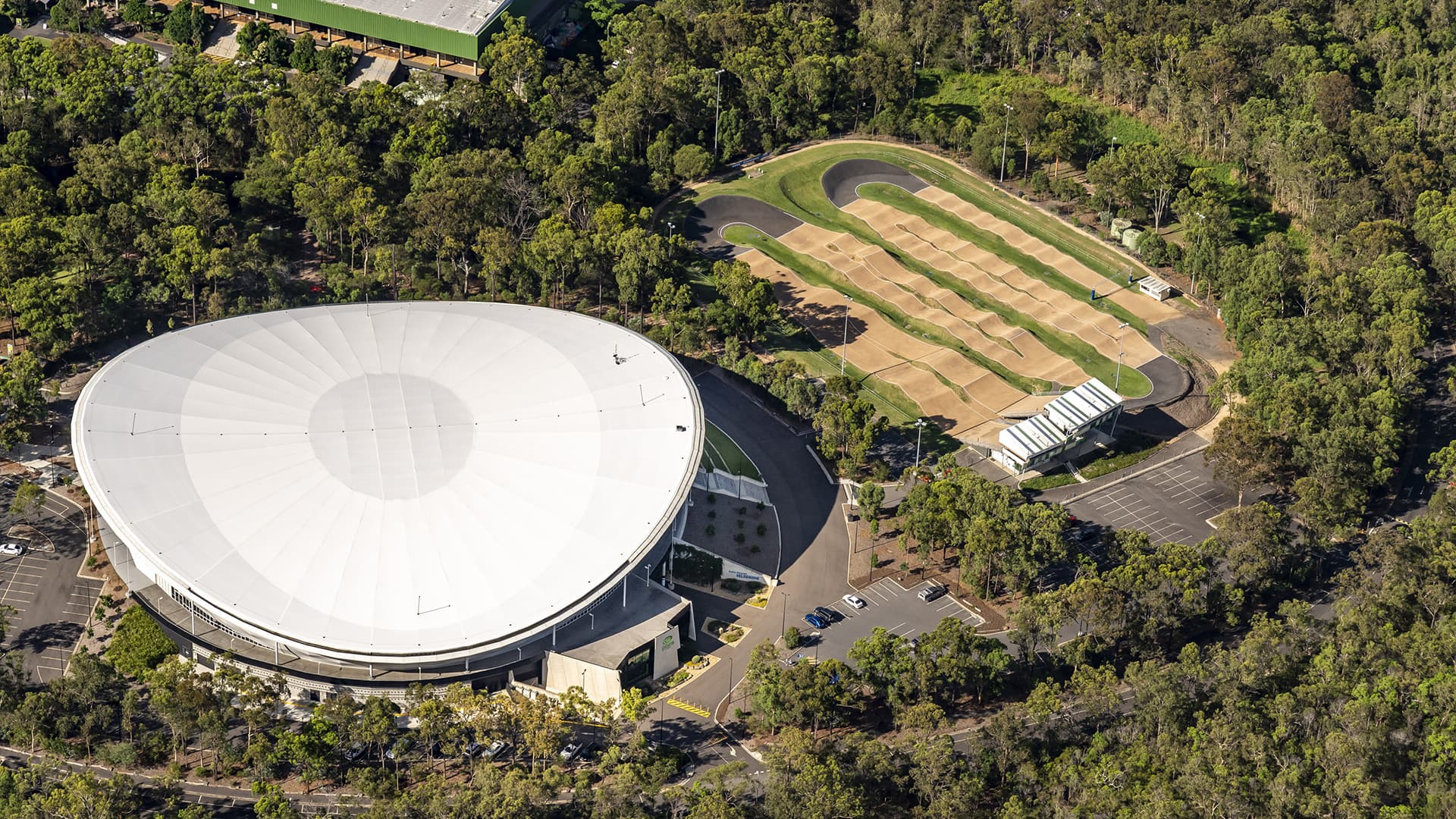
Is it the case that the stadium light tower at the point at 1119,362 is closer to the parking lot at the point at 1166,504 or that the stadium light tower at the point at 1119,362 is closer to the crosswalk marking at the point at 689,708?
the parking lot at the point at 1166,504

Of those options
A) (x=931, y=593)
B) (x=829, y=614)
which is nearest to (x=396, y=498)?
(x=829, y=614)

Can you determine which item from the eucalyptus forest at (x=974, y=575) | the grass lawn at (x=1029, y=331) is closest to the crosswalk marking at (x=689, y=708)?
the eucalyptus forest at (x=974, y=575)

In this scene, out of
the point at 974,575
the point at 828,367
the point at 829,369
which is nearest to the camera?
the point at 974,575

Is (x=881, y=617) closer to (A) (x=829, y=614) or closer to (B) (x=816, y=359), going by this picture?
(A) (x=829, y=614)

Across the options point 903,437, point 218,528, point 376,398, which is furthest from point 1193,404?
point 218,528

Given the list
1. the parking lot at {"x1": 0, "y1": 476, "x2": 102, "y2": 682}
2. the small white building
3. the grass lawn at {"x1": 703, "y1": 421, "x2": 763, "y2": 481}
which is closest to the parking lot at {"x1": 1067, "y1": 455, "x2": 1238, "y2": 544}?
the small white building

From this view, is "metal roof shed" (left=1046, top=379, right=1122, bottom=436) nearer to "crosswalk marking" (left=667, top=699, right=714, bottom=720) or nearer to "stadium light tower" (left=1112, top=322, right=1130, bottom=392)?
"stadium light tower" (left=1112, top=322, right=1130, bottom=392)

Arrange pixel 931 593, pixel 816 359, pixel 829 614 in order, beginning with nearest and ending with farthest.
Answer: pixel 829 614, pixel 931 593, pixel 816 359

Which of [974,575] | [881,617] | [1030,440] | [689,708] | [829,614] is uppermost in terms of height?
[1030,440]

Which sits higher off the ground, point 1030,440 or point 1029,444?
point 1030,440

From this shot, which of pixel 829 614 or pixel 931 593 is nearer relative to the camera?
pixel 829 614
